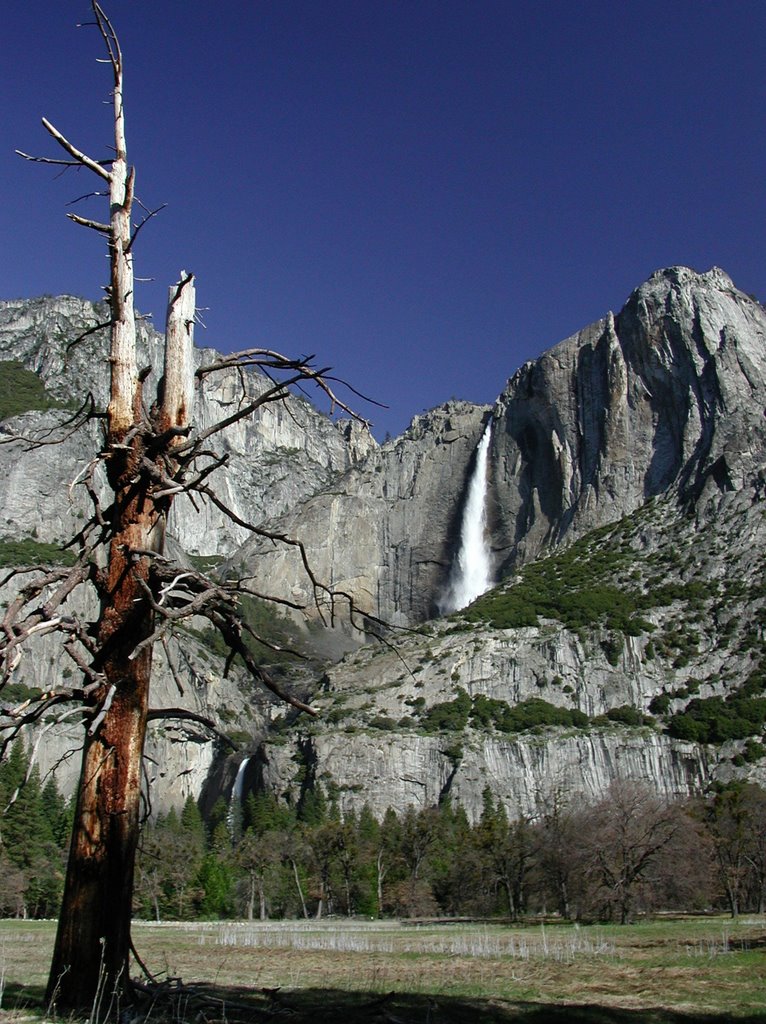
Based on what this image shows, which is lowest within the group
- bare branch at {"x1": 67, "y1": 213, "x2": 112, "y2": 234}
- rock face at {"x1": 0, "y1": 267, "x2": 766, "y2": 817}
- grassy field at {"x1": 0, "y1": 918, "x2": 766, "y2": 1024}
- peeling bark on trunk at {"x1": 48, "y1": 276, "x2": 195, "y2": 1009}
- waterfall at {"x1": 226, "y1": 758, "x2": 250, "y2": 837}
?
grassy field at {"x1": 0, "y1": 918, "x2": 766, "y2": 1024}

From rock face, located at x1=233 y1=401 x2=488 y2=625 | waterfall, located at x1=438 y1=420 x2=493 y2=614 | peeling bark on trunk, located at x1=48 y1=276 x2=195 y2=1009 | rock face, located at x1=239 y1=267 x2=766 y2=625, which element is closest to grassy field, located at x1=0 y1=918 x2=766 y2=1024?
peeling bark on trunk, located at x1=48 y1=276 x2=195 y2=1009

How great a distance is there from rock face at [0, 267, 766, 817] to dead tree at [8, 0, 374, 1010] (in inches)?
1994

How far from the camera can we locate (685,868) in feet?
135

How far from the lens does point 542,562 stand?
387 ft

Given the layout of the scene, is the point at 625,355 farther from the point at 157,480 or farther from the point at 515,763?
the point at 157,480

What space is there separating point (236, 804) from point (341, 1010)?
89.5 meters

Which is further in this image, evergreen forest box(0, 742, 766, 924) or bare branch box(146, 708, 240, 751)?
evergreen forest box(0, 742, 766, 924)

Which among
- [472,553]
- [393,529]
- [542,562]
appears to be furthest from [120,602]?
[393,529]

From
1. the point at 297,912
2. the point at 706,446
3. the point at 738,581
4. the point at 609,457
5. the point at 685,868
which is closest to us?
the point at 685,868

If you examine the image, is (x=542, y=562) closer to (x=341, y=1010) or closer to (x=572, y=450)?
(x=572, y=450)

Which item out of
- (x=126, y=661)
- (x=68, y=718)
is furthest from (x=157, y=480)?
(x=68, y=718)

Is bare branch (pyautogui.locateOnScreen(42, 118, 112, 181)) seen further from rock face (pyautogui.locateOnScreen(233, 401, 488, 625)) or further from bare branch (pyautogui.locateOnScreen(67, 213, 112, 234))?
rock face (pyautogui.locateOnScreen(233, 401, 488, 625))

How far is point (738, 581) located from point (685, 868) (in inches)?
2281

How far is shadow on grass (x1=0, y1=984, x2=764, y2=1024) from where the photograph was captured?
568cm
